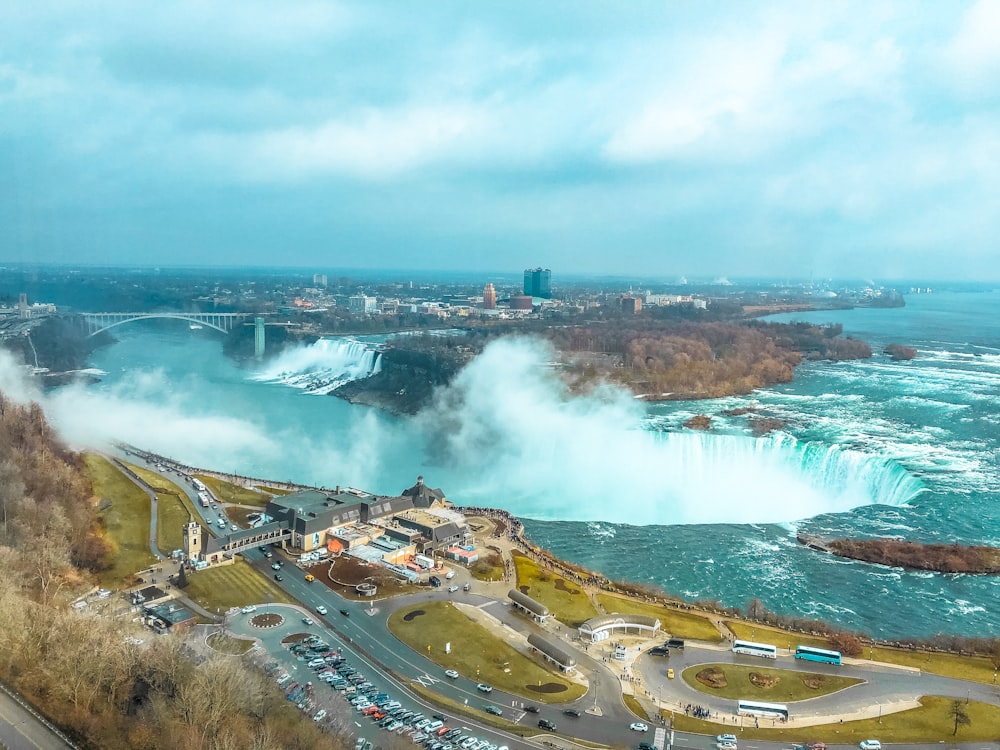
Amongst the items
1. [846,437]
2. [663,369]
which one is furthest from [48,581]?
[663,369]

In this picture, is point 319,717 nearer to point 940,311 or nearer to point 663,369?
point 663,369

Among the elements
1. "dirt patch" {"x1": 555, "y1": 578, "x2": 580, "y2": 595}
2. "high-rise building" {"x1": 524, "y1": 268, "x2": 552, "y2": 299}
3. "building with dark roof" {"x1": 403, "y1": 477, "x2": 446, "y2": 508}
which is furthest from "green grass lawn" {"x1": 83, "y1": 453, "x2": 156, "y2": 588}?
"high-rise building" {"x1": 524, "y1": 268, "x2": 552, "y2": 299}

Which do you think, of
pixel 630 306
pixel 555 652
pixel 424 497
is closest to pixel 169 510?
pixel 424 497

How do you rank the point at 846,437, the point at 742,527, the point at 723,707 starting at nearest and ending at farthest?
the point at 723,707, the point at 742,527, the point at 846,437

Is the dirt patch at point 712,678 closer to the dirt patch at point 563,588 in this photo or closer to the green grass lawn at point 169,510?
the dirt patch at point 563,588

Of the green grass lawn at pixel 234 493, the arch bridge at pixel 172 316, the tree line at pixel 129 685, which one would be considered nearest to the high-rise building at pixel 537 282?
the arch bridge at pixel 172 316
